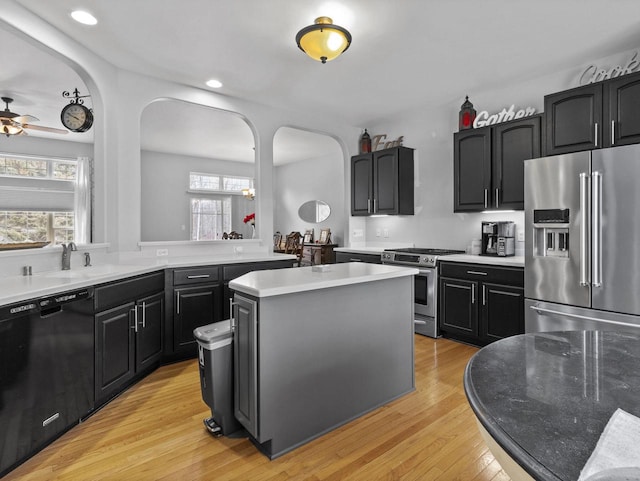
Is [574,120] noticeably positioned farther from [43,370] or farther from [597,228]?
[43,370]

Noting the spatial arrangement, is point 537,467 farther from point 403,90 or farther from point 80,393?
point 403,90

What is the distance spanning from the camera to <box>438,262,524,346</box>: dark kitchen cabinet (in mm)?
3383

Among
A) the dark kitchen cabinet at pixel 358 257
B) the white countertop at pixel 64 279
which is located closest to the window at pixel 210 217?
the dark kitchen cabinet at pixel 358 257

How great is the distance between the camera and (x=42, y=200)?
260 inches

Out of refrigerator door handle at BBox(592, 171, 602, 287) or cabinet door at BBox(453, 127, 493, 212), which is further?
cabinet door at BBox(453, 127, 493, 212)

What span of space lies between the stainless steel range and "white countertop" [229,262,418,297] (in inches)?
60.8

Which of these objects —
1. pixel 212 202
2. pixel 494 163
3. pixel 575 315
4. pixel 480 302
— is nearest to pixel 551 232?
pixel 575 315

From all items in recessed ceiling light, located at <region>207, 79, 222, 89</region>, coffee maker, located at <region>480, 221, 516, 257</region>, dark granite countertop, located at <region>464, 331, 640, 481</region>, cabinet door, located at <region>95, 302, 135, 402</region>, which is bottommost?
cabinet door, located at <region>95, 302, 135, 402</region>

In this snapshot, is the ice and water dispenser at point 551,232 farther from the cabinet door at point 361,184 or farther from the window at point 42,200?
the window at point 42,200

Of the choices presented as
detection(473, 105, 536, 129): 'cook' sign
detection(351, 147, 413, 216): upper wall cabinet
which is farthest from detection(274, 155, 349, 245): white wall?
detection(473, 105, 536, 129): 'cook' sign

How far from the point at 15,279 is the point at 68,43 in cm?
193

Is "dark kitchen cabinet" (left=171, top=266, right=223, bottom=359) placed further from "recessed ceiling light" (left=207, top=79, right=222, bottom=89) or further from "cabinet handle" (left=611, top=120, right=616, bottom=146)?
"cabinet handle" (left=611, top=120, right=616, bottom=146)

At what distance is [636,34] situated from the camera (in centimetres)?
295

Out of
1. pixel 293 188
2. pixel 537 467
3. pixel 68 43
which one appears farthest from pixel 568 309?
pixel 293 188
